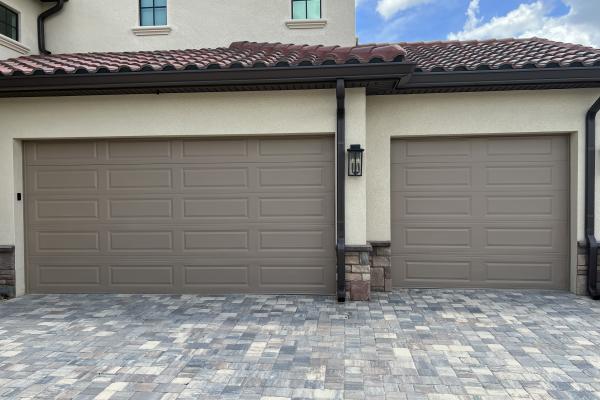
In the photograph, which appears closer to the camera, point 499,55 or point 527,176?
point 527,176

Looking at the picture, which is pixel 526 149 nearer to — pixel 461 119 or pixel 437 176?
pixel 461 119

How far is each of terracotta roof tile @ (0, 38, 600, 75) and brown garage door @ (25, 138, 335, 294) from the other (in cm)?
112

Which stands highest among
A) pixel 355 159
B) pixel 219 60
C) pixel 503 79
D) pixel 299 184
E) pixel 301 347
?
pixel 219 60

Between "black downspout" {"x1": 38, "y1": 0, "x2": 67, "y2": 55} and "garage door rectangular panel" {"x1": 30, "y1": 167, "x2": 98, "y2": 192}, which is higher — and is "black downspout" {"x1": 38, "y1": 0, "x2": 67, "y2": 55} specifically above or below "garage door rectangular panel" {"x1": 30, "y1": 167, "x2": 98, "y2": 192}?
above

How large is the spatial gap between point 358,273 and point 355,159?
159 cm

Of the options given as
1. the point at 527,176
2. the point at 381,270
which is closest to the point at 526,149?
the point at 527,176

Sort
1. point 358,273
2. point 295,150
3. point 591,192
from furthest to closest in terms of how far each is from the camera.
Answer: point 295,150 → point 591,192 → point 358,273

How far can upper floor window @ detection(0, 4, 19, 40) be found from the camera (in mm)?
7336

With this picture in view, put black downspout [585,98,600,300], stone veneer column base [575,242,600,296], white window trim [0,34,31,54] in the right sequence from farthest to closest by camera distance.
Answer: white window trim [0,34,31,54] → stone veneer column base [575,242,600,296] → black downspout [585,98,600,300]

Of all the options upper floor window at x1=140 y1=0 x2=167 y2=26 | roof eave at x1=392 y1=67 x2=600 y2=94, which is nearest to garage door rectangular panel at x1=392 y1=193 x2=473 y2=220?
roof eave at x1=392 y1=67 x2=600 y2=94

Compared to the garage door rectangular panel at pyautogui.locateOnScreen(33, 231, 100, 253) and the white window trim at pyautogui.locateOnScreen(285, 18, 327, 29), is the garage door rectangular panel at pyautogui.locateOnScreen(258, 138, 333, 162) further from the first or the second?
the white window trim at pyautogui.locateOnScreen(285, 18, 327, 29)

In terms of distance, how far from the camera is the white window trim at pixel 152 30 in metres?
8.14

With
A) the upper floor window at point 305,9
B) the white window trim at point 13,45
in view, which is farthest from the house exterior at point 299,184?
the upper floor window at point 305,9

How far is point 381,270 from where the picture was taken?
609 cm
